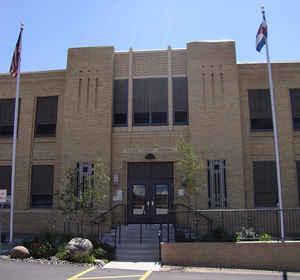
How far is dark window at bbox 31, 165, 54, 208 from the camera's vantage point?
16609 millimetres

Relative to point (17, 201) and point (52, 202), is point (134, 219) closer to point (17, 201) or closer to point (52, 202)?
point (52, 202)

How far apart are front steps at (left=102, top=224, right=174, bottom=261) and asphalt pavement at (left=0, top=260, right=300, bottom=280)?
173 centimetres

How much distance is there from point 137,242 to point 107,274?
345 centimetres

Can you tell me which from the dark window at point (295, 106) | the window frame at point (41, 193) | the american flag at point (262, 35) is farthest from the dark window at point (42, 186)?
the dark window at point (295, 106)

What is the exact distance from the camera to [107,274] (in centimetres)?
955

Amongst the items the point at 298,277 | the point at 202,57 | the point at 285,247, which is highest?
the point at 202,57

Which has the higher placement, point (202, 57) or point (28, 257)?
point (202, 57)

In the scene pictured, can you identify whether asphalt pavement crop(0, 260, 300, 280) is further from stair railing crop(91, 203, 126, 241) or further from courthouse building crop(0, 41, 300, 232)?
courthouse building crop(0, 41, 300, 232)

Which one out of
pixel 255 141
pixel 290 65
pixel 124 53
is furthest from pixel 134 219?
pixel 290 65

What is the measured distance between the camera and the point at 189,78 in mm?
16078

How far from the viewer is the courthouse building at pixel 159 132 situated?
50.6 ft

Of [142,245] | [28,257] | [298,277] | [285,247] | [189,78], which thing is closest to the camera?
[298,277]

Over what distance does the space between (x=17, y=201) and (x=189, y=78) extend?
10374 millimetres

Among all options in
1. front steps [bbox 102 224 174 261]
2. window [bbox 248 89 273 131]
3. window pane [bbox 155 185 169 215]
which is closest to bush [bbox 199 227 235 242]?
front steps [bbox 102 224 174 261]
